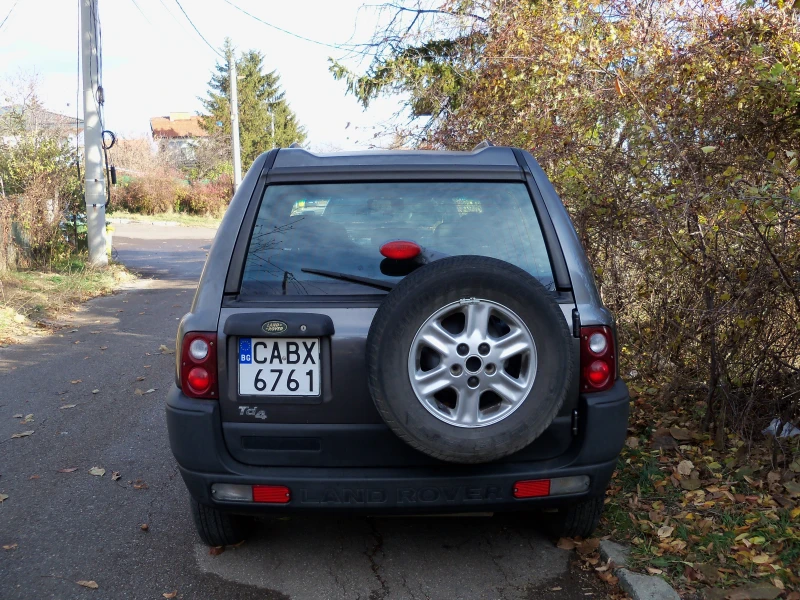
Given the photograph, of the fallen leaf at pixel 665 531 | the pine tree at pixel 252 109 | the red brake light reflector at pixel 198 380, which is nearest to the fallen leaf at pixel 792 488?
the fallen leaf at pixel 665 531

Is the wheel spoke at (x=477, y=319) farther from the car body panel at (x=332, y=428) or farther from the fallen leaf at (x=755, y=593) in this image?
the fallen leaf at (x=755, y=593)

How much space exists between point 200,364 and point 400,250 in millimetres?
935

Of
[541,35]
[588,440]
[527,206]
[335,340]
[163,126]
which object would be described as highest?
[163,126]

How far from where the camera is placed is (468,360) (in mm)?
2701

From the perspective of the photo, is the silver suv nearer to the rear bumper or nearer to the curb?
the rear bumper

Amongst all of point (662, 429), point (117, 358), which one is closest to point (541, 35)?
point (662, 429)

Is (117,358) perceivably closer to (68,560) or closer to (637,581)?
(68,560)

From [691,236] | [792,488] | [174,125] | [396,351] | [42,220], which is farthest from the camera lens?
[174,125]

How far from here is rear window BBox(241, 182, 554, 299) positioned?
120 inches

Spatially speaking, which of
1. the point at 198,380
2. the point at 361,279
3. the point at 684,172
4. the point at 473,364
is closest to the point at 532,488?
the point at 473,364

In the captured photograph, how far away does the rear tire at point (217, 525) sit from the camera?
11.1ft

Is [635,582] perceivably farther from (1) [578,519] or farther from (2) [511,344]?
(2) [511,344]

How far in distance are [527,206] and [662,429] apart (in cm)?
232

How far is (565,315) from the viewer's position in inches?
116
